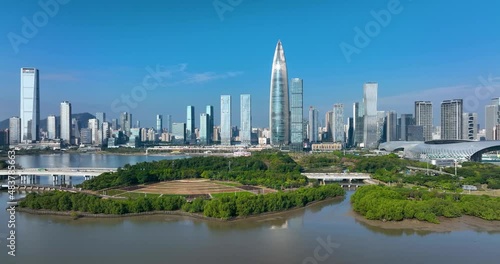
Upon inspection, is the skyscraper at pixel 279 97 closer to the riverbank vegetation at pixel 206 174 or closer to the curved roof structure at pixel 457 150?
the curved roof structure at pixel 457 150

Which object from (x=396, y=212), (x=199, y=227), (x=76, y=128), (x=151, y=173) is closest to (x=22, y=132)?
(x=76, y=128)

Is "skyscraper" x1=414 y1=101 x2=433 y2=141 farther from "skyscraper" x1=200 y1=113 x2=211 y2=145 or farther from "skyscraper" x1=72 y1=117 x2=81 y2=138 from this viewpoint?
"skyscraper" x1=72 y1=117 x2=81 y2=138

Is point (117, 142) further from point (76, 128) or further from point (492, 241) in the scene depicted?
point (492, 241)

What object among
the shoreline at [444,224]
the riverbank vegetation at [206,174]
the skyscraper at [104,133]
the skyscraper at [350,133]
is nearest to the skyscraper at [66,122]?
the skyscraper at [104,133]

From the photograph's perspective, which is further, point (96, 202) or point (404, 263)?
point (96, 202)

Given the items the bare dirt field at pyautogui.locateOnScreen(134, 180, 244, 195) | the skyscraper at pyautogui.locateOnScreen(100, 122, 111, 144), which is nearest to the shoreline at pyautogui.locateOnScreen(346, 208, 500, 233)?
the bare dirt field at pyautogui.locateOnScreen(134, 180, 244, 195)

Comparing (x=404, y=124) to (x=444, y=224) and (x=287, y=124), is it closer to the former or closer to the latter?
(x=287, y=124)

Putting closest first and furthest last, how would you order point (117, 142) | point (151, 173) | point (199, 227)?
point (199, 227)
point (151, 173)
point (117, 142)

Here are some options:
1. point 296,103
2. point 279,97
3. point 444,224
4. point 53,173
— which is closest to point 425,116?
point 296,103
